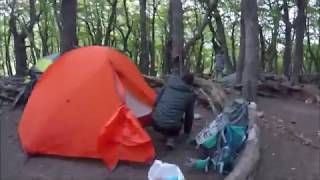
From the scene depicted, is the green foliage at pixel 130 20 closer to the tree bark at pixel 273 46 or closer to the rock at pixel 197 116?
the tree bark at pixel 273 46

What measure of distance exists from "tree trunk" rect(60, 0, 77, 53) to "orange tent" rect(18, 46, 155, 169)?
1.76 meters

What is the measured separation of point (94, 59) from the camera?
8242mm

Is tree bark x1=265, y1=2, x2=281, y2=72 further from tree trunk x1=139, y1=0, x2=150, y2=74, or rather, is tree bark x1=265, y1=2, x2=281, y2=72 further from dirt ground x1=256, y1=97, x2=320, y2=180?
dirt ground x1=256, y1=97, x2=320, y2=180

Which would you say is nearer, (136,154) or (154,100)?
(136,154)

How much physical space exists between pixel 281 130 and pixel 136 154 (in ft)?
9.37

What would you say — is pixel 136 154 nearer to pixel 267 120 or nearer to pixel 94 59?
pixel 94 59

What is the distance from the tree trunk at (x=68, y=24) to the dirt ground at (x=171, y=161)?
194cm

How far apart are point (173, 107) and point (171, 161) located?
0.87 m

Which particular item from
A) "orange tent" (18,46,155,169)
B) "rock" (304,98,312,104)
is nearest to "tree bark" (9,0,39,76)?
"orange tent" (18,46,155,169)

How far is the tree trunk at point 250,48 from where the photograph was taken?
404 inches

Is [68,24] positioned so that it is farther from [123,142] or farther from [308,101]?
[308,101]

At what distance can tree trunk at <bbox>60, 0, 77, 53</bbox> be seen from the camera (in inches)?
401

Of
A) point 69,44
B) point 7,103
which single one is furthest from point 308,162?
point 7,103

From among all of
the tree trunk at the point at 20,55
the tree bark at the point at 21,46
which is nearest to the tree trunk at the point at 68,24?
the tree bark at the point at 21,46
